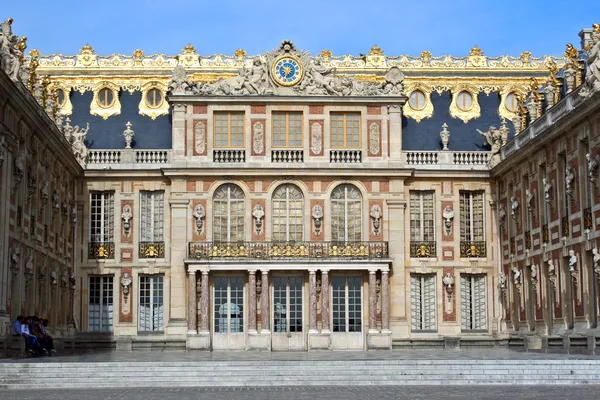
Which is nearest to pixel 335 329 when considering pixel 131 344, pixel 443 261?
pixel 443 261

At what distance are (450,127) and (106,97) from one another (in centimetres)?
1499

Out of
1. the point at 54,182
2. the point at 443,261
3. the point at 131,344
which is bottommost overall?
the point at 131,344

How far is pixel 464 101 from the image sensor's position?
4847 cm

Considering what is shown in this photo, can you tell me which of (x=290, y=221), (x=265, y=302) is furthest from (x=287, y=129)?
(x=265, y=302)

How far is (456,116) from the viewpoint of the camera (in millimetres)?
48062

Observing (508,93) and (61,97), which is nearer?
(61,97)

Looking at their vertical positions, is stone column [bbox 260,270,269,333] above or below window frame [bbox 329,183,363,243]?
below

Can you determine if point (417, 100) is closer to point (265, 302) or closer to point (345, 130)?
point (345, 130)

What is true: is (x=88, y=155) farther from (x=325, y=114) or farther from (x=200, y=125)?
(x=325, y=114)

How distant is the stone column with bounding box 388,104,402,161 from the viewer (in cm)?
4488

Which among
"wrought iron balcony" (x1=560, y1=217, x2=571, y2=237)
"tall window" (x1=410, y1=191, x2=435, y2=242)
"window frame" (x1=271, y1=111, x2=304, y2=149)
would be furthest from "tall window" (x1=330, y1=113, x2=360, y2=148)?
"wrought iron balcony" (x1=560, y1=217, x2=571, y2=237)

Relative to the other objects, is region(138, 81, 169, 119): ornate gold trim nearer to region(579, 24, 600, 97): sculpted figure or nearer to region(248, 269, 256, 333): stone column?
region(248, 269, 256, 333): stone column

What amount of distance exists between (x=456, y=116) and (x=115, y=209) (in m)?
15.2

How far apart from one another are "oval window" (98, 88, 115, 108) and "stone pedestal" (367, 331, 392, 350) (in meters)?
15.3
